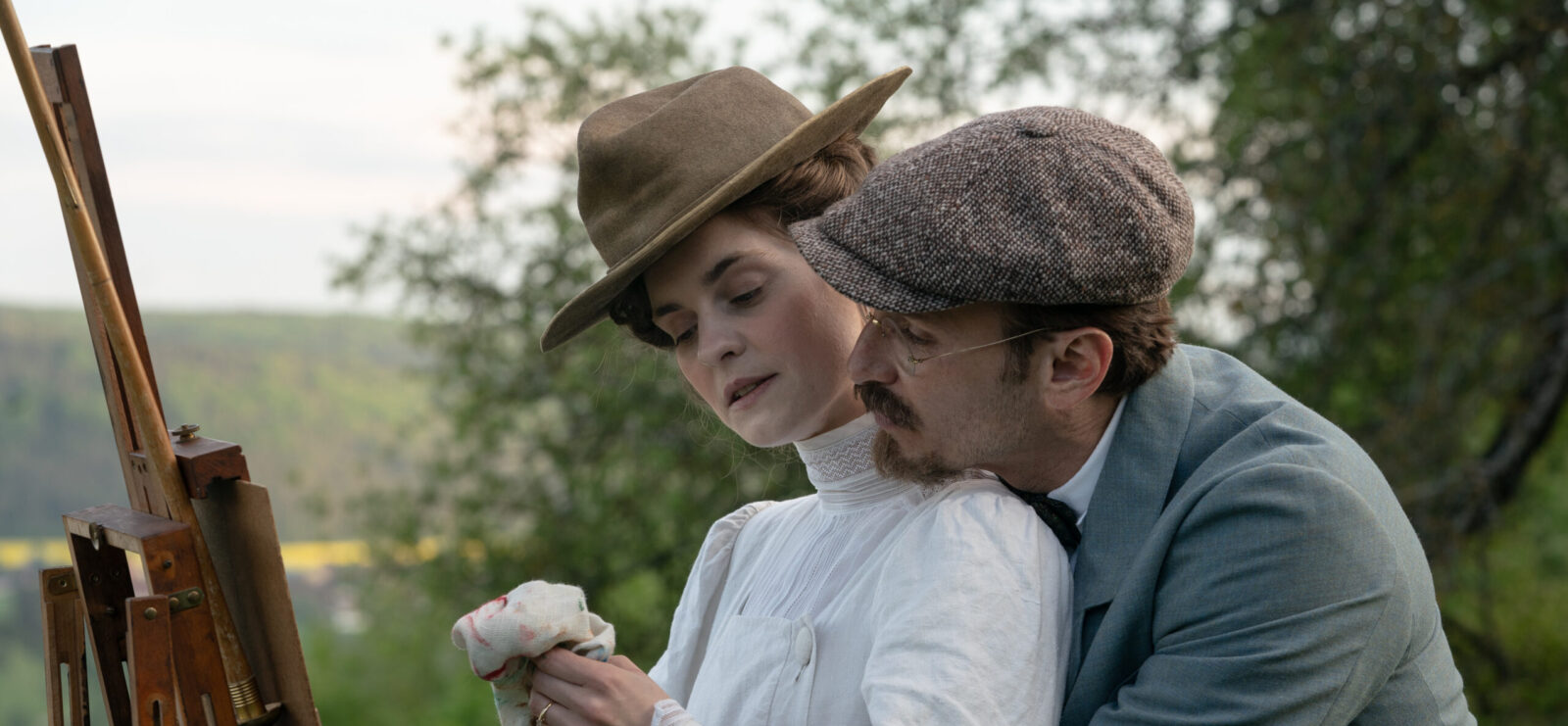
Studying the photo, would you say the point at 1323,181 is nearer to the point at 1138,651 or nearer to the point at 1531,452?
the point at 1531,452

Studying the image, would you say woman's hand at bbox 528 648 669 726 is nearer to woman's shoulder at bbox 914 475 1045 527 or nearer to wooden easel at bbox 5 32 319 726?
wooden easel at bbox 5 32 319 726

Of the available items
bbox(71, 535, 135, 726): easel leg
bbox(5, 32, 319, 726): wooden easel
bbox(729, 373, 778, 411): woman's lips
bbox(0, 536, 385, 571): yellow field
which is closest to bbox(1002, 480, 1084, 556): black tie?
bbox(729, 373, 778, 411): woman's lips

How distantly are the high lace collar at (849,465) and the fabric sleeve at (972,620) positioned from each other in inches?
12.4

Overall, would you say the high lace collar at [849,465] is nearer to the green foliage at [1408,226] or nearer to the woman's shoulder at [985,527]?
the woman's shoulder at [985,527]

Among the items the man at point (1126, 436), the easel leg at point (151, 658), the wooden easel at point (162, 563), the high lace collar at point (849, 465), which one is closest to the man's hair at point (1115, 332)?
the man at point (1126, 436)

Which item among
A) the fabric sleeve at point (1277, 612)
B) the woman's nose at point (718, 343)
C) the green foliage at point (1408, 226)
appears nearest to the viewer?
the fabric sleeve at point (1277, 612)

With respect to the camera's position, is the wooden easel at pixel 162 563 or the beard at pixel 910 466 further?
the beard at pixel 910 466

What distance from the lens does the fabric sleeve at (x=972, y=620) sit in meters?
1.38

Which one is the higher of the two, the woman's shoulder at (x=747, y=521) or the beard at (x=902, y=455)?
the beard at (x=902, y=455)

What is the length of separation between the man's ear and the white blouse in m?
0.14

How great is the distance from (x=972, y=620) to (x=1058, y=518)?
0.26 m

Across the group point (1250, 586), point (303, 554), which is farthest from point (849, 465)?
point (303, 554)

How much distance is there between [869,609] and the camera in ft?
Answer: 5.48

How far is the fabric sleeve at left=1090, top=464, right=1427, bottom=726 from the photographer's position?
1375mm
